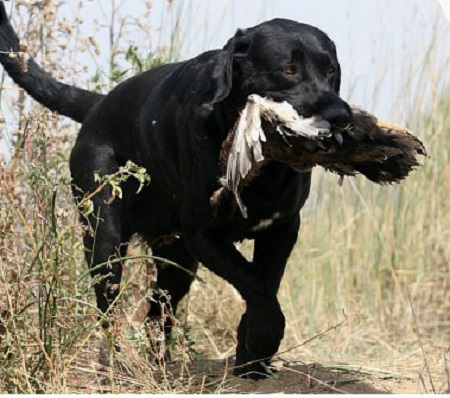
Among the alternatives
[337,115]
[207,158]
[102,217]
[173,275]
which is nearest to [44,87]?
[102,217]

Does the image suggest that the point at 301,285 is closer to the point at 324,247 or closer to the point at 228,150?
the point at 324,247

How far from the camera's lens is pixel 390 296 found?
700 centimetres

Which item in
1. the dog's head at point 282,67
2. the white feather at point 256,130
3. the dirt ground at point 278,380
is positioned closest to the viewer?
the white feather at point 256,130

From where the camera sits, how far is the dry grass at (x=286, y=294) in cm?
373

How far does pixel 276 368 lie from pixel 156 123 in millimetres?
1256

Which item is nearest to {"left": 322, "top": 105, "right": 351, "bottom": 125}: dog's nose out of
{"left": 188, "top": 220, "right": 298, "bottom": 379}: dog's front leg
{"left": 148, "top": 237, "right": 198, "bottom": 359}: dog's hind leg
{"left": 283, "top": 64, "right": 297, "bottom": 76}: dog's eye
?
{"left": 283, "top": 64, "right": 297, "bottom": 76}: dog's eye

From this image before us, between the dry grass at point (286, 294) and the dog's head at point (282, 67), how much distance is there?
749 millimetres

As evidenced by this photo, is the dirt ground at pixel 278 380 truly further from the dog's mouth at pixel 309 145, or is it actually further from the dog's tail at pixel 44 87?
the dog's tail at pixel 44 87

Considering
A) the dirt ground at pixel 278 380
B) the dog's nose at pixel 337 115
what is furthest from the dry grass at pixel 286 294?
the dog's nose at pixel 337 115

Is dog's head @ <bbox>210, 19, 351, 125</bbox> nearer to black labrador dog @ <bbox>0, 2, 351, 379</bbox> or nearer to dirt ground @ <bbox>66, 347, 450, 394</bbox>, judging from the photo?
black labrador dog @ <bbox>0, 2, 351, 379</bbox>

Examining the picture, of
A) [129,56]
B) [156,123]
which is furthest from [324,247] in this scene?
[156,123]

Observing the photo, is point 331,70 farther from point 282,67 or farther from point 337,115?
point 337,115

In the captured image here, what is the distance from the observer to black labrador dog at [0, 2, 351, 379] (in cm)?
403

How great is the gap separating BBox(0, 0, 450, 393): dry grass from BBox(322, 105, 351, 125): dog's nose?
0.88m
